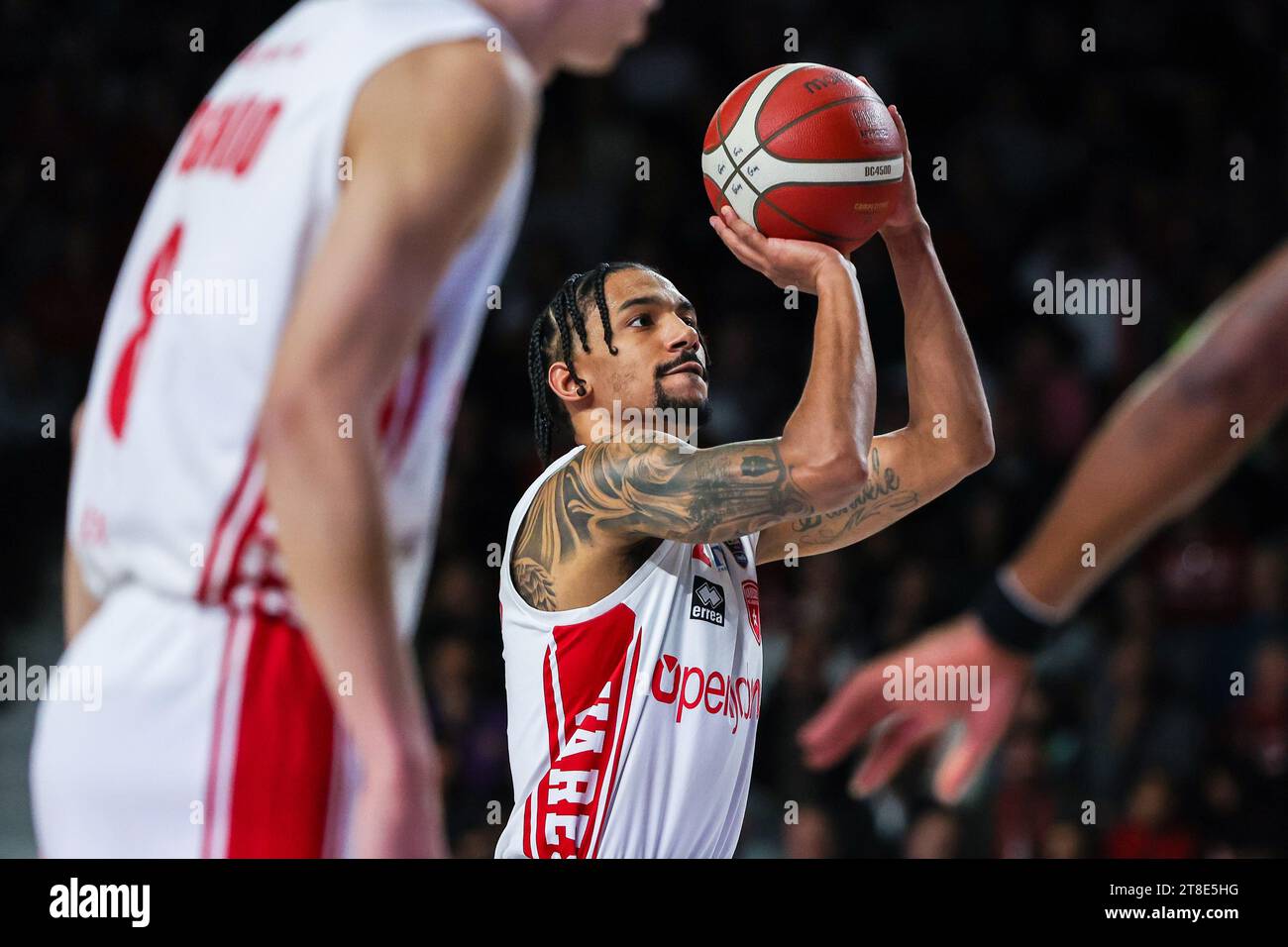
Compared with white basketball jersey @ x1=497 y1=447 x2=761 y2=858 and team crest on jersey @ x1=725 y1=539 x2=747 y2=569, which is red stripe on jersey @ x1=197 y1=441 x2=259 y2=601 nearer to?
white basketball jersey @ x1=497 y1=447 x2=761 y2=858

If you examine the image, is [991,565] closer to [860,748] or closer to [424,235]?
[860,748]

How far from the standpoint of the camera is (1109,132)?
631 cm

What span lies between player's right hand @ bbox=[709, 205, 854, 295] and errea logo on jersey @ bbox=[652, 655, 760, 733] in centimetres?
76

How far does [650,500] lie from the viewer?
2854 mm

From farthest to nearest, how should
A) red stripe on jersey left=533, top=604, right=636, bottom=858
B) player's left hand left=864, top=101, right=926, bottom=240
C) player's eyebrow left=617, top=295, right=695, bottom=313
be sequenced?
player's left hand left=864, top=101, right=926, bottom=240 → player's eyebrow left=617, top=295, right=695, bottom=313 → red stripe on jersey left=533, top=604, right=636, bottom=858

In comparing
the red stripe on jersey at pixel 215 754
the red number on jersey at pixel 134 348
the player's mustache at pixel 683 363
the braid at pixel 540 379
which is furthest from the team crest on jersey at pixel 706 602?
the red number on jersey at pixel 134 348

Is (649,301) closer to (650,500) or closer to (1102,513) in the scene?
(650,500)

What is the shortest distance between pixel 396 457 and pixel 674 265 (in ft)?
13.0

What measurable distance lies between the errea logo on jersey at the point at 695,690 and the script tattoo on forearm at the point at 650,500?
258 mm

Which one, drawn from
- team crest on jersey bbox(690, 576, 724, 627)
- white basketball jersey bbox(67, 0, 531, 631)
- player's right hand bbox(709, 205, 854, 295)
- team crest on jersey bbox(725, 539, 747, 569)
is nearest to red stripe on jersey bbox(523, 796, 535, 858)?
team crest on jersey bbox(690, 576, 724, 627)

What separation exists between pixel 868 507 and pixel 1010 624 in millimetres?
591

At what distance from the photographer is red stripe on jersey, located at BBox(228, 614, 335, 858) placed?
6.29ft

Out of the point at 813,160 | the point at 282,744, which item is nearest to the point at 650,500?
the point at 813,160
